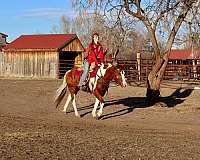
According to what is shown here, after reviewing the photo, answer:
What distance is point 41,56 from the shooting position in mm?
47750

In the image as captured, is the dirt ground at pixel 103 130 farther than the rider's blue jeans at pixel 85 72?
No

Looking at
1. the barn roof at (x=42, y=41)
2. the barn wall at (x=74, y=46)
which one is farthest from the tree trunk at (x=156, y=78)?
the barn wall at (x=74, y=46)

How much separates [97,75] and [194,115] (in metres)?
4.26

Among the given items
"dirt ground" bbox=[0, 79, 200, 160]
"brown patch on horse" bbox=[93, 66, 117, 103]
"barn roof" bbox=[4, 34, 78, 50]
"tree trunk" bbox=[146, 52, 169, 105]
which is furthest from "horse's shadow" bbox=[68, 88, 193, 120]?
"barn roof" bbox=[4, 34, 78, 50]

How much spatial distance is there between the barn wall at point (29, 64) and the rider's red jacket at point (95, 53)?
99.3ft

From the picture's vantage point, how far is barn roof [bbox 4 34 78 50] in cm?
4823

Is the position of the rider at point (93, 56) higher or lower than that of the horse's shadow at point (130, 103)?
higher

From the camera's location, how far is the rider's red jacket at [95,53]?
15.1 meters

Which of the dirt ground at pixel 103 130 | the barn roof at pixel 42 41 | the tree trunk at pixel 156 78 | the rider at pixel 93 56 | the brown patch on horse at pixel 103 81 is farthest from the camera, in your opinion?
the barn roof at pixel 42 41

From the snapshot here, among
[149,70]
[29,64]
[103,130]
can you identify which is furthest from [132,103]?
[29,64]

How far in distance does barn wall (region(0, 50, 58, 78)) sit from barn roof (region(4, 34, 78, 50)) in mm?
717

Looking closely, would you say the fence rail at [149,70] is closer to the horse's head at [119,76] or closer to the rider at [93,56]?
the rider at [93,56]

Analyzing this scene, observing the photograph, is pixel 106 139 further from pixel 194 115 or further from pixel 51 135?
pixel 194 115

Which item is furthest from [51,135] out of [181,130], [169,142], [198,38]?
[198,38]
